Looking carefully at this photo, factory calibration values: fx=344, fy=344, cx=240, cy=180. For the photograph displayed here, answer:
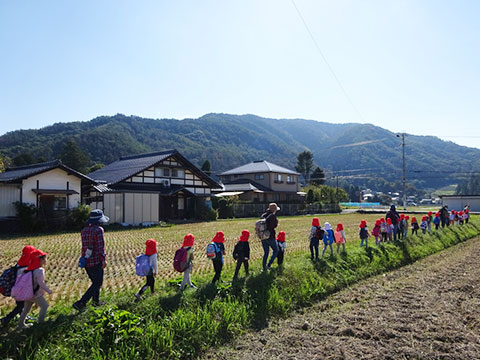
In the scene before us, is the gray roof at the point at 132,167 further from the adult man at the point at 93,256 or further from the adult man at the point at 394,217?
the adult man at the point at 93,256

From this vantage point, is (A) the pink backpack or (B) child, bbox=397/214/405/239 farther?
(B) child, bbox=397/214/405/239

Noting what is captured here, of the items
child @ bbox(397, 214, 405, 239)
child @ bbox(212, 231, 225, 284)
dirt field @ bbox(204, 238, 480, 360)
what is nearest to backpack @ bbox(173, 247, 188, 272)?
child @ bbox(212, 231, 225, 284)

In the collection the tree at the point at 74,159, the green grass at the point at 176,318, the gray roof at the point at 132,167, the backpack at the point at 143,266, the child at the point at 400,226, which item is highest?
the tree at the point at 74,159

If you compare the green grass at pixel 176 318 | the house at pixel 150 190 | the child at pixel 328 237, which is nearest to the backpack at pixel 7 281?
the green grass at pixel 176 318

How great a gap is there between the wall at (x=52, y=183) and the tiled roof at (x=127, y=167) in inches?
145

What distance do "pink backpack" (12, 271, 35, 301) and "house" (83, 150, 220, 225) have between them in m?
18.2

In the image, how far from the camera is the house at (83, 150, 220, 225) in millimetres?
21953

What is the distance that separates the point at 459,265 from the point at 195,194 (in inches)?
802

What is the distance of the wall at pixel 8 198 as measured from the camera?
17364mm

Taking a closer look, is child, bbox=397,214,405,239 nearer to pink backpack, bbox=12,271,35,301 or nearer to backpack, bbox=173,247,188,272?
backpack, bbox=173,247,188,272

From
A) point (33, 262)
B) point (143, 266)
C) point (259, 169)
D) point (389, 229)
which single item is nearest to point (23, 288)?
point (33, 262)

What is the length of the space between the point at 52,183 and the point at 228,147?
104112mm

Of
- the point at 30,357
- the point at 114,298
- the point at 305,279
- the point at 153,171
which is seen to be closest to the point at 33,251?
the point at 30,357

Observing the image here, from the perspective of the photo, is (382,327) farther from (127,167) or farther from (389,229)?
(127,167)
